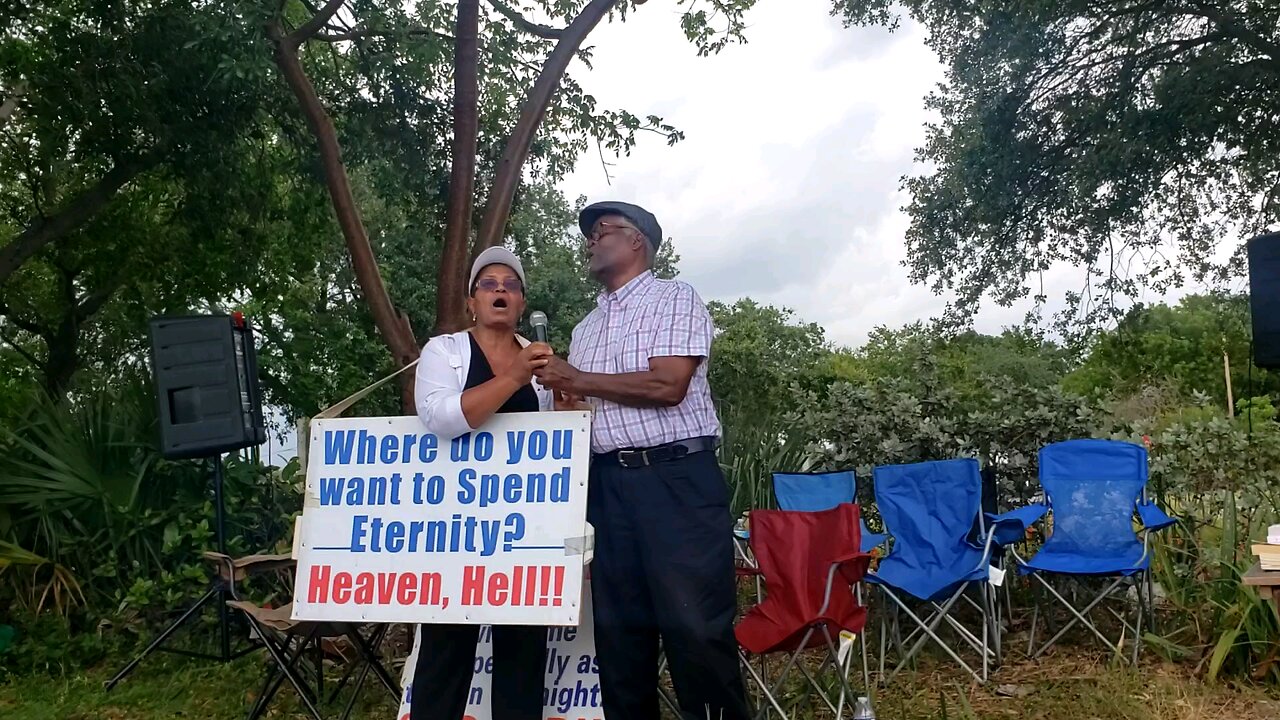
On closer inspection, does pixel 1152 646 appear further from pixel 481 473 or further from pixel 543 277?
pixel 543 277

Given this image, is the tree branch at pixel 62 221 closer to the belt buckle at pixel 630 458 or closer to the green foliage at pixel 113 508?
the green foliage at pixel 113 508

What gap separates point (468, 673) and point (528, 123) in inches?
200

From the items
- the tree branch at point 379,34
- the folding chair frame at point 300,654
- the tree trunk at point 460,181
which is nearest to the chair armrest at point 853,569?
the folding chair frame at point 300,654

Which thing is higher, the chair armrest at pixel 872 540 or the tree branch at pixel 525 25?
the tree branch at pixel 525 25

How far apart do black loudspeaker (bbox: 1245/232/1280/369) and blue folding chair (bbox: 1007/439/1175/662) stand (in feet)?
2.89

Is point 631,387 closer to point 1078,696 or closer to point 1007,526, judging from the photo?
point 1078,696

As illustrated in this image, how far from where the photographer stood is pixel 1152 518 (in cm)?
431

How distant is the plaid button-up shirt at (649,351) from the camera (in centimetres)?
249

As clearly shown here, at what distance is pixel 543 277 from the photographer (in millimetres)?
17578

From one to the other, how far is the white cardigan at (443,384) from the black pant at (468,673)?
21.0 inches

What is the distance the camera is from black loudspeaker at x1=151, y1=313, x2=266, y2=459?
4.69 metres

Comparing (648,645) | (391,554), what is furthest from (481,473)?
(648,645)

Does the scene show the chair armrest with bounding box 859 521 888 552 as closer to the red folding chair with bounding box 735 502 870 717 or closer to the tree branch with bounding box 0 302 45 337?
the red folding chair with bounding box 735 502 870 717

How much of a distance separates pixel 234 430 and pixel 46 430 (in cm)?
156
